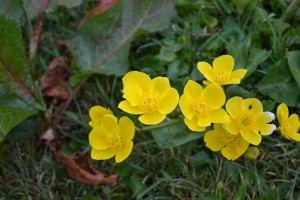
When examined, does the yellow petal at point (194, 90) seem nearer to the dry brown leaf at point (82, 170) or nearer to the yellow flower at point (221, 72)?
the yellow flower at point (221, 72)

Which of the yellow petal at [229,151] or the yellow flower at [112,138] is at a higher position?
the yellow flower at [112,138]

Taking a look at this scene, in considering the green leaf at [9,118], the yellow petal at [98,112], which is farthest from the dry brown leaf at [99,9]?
the yellow petal at [98,112]

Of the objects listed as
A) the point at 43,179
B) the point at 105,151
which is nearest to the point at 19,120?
the point at 43,179

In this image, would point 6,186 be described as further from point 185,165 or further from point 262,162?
point 262,162

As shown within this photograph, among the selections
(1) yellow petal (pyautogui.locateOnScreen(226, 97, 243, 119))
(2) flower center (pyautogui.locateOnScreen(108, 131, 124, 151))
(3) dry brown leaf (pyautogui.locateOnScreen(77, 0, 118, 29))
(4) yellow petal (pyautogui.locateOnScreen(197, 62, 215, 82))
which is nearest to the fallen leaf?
(3) dry brown leaf (pyautogui.locateOnScreen(77, 0, 118, 29))

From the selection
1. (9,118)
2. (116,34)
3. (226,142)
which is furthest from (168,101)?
(116,34)

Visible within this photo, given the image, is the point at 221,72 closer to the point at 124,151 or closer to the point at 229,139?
the point at 229,139
